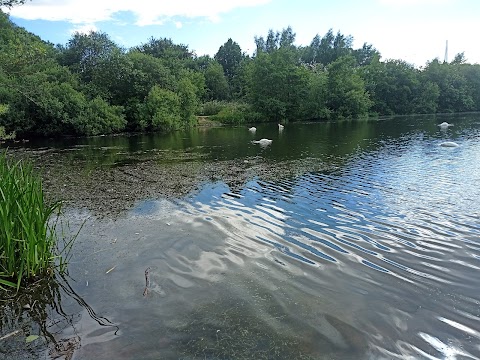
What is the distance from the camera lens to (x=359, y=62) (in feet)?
333

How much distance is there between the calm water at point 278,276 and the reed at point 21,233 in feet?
2.12

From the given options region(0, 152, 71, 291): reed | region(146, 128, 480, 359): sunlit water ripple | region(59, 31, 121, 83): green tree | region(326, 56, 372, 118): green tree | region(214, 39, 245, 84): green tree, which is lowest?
region(146, 128, 480, 359): sunlit water ripple

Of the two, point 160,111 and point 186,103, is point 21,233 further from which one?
point 186,103

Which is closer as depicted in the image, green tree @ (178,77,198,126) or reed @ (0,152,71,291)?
reed @ (0,152,71,291)

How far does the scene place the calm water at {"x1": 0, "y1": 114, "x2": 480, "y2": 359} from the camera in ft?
14.4

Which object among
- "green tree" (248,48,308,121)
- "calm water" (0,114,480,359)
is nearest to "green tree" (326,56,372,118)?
"green tree" (248,48,308,121)

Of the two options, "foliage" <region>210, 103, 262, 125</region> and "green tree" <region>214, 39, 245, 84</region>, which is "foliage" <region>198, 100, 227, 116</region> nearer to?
"foliage" <region>210, 103, 262, 125</region>

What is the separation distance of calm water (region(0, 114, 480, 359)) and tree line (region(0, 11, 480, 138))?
1330cm

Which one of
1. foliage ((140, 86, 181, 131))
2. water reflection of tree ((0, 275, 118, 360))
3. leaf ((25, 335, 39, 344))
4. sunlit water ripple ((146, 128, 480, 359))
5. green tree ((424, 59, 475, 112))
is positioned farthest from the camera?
green tree ((424, 59, 475, 112))

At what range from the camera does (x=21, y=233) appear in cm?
538

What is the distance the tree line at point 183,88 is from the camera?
35.6 metres

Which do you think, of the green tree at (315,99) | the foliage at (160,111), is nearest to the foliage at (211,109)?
the green tree at (315,99)

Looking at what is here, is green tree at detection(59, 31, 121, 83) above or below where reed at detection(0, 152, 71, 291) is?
above

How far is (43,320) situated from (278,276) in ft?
11.9
